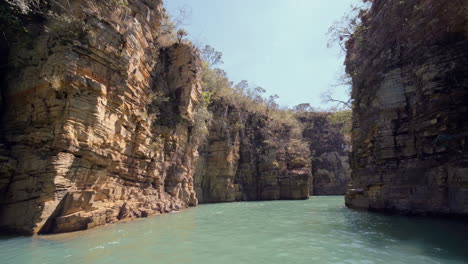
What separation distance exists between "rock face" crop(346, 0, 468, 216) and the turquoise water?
1888 mm

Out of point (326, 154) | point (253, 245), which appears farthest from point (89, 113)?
point (326, 154)

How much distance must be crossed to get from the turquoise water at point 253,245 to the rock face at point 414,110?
1.89 metres

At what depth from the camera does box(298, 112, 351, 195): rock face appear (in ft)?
123

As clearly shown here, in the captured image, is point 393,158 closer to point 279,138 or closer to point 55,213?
point 55,213

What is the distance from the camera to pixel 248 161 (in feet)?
99.1

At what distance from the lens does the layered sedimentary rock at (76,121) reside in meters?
7.41

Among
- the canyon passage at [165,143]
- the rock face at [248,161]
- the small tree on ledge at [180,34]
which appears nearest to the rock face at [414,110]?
the canyon passage at [165,143]

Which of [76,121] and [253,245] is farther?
[76,121]

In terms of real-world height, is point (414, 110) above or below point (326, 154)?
below

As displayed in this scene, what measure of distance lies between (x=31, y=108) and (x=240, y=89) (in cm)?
2707

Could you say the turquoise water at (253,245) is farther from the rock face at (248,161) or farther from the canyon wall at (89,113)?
the rock face at (248,161)

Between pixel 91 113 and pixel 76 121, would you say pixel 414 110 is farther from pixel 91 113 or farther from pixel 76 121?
pixel 76 121

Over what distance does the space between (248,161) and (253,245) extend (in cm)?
2432

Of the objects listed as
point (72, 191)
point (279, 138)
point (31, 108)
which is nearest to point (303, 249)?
point (72, 191)
